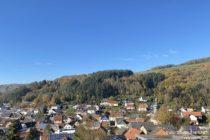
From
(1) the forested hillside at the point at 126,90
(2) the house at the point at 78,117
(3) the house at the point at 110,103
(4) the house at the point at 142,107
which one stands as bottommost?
(2) the house at the point at 78,117

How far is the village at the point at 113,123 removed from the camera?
50219 millimetres

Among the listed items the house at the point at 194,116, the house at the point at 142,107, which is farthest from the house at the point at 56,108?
the house at the point at 194,116

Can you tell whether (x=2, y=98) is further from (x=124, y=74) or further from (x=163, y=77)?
(x=163, y=77)

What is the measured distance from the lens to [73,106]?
11400 centimetres

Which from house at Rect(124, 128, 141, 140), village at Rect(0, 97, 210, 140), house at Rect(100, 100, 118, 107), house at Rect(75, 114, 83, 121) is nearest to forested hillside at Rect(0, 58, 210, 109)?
house at Rect(100, 100, 118, 107)

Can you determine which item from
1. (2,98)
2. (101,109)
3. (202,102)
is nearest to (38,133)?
(101,109)

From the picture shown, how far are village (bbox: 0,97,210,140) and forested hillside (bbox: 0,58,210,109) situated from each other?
7490mm

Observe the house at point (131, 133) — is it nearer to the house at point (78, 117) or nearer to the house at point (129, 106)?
the house at point (78, 117)

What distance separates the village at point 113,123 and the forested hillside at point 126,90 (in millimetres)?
7490

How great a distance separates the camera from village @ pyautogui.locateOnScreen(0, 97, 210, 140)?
165ft

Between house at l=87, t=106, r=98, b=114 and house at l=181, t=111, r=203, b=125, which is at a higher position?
house at l=87, t=106, r=98, b=114

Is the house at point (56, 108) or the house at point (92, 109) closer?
the house at point (92, 109)

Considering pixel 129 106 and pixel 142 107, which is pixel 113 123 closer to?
pixel 142 107

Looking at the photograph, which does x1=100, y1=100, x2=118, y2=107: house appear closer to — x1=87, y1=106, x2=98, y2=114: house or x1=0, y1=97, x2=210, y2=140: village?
x1=0, y1=97, x2=210, y2=140: village
